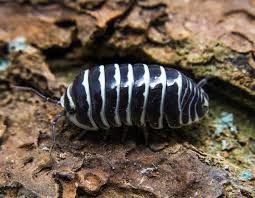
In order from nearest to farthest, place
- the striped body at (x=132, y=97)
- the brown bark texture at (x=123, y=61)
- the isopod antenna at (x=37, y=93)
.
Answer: the brown bark texture at (x=123, y=61), the striped body at (x=132, y=97), the isopod antenna at (x=37, y=93)

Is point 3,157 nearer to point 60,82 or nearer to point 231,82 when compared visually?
point 60,82

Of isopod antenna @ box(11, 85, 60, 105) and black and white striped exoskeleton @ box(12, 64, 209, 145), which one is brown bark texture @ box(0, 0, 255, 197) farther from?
black and white striped exoskeleton @ box(12, 64, 209, 145)

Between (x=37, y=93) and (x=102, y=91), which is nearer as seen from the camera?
(x=102, y=91)

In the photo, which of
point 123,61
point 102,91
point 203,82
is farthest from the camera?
point 123,61

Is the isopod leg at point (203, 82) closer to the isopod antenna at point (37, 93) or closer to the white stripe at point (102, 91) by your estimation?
the white stripe at point (102, 91)

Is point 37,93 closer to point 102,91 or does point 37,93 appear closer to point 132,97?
point 102,91

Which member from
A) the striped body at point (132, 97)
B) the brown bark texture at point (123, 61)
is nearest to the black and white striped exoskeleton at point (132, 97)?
the striped body at point (132, 97)

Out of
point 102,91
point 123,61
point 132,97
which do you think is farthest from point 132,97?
point 123,61

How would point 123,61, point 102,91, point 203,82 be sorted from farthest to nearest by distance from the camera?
1. point 123,61
2. point 203,82
3. point 102,91

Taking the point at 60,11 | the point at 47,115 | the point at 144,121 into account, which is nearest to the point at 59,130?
the point at 47,115
